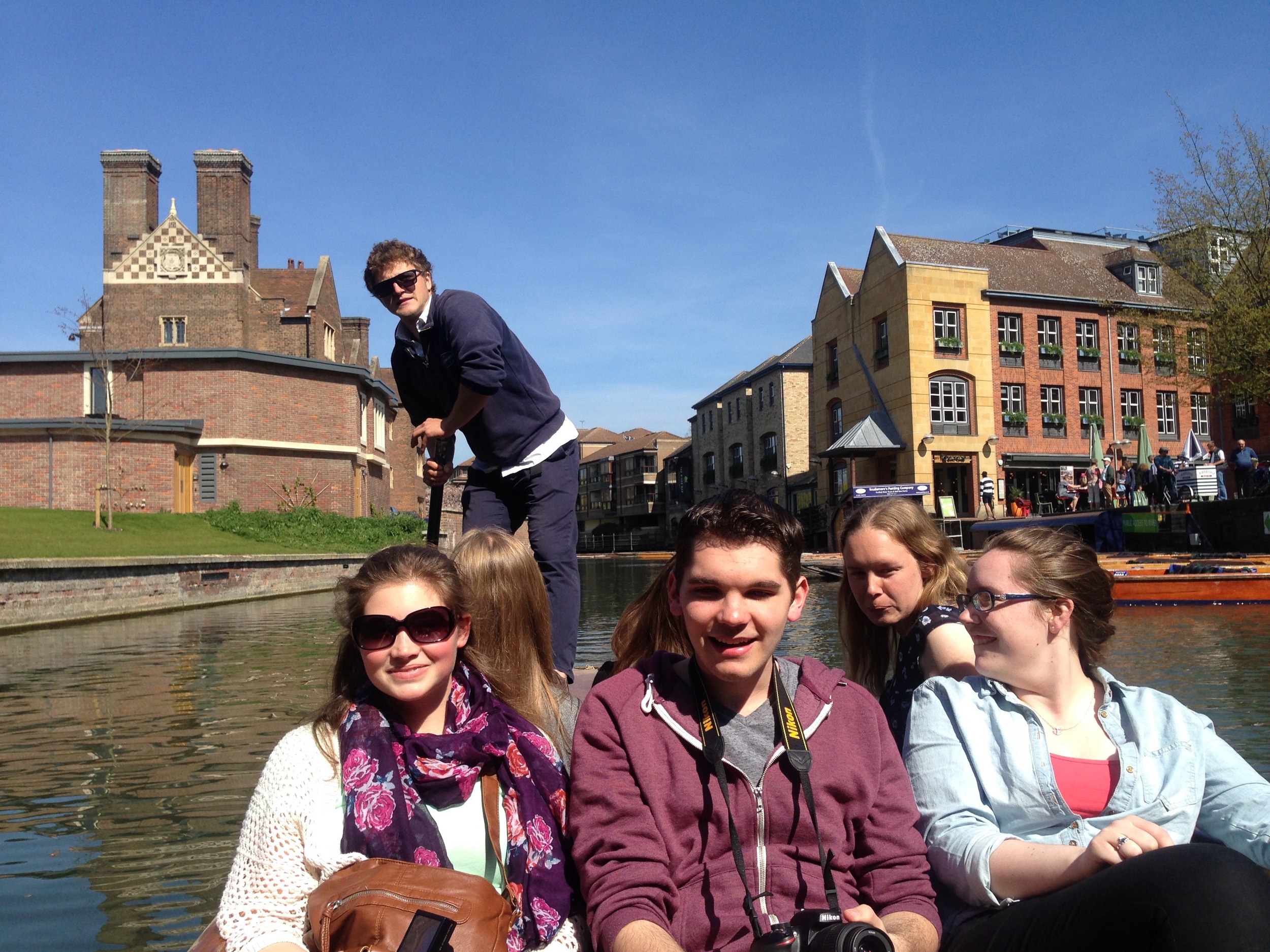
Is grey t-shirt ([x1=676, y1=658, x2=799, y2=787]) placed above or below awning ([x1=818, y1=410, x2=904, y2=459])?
below

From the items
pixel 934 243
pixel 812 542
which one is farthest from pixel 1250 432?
pixel 812 542

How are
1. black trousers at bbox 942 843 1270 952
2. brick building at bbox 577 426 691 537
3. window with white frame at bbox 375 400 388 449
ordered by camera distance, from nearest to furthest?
black trousers at bbox 942 843 1270 952 → window with white frame at bbox 375 400 388 449 → brick building at bbox 577 426 691 537

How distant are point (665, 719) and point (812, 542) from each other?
42484 mm

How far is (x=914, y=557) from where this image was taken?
10.4 feet

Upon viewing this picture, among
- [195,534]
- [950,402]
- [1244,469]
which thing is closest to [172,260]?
[195,534]

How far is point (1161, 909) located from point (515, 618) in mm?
1779

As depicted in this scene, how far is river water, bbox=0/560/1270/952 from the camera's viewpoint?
3.69 m

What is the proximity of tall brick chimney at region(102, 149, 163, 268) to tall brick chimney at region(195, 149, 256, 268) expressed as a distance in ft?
6.12

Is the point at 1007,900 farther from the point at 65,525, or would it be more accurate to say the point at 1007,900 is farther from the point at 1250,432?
the point at 1250,432

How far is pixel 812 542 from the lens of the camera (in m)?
43.8

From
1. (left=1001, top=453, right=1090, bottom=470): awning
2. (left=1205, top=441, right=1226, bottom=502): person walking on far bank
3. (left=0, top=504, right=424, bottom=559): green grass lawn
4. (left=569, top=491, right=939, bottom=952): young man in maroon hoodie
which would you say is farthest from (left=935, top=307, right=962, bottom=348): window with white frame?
(left=569, top=491, right=939, bottom=952): young man in maroon hoodie

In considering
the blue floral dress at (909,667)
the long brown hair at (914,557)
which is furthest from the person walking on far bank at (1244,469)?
the blue floral dress at (909,667)

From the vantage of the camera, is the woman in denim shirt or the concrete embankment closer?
the woman in denim shirt

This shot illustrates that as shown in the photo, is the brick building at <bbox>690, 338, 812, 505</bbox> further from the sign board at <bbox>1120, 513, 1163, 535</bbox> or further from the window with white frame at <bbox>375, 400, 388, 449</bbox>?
the sign board at <bbox>1120, 513, 1163, 535</bbox>
